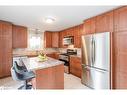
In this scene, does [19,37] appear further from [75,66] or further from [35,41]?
[75,66]

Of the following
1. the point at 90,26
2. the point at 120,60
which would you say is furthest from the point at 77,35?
the point at 120,60

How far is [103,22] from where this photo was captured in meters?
3.67

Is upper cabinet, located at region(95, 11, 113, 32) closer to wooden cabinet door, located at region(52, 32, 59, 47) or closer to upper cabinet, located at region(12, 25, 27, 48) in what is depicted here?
upper cabinet, located at region(12, 25, 27, 48)

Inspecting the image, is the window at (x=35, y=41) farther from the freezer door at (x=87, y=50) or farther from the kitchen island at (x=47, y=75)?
the kitchen island at (x=47, y=75)

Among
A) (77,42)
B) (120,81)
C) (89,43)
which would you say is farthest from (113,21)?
(77,42)

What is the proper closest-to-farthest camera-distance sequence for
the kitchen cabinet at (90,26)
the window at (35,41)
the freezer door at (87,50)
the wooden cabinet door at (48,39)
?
the freezer door at (87,50)
the kitchen cabinet at (90,26)
the window at (35,41)
the wooden cabinet door at (48,39)

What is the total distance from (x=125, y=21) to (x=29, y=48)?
544 cm

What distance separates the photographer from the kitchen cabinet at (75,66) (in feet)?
17.3

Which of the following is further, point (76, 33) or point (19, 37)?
point (19, 37)

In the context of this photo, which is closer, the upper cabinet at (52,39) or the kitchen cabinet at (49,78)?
the kitchen cabinet at (49,78)

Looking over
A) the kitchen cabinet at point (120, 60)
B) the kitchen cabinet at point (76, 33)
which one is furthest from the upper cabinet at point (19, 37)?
the kitchen cabinet at point (120, 60)

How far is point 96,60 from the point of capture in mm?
3662

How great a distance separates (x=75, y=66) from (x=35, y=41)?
10.5 feet

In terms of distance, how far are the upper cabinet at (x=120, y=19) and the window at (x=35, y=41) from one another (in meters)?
5.18
